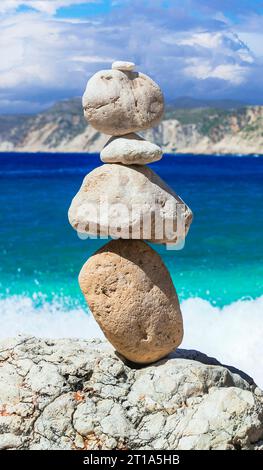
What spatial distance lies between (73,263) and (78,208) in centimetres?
1167

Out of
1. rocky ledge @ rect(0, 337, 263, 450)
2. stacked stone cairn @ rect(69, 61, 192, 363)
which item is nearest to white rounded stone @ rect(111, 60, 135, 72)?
stacked stone cairn @ rect(69, 61, 192, 363)

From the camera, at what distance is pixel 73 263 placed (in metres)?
19.4

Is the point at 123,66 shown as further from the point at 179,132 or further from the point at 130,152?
the point at 179,132

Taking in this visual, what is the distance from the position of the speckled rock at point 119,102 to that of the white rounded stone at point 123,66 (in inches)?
1.4

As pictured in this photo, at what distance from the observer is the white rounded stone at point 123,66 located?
310 inches

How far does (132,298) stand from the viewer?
25.2 feet

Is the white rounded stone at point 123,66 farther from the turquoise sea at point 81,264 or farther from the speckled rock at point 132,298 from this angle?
the turquoise sea at point 81,264

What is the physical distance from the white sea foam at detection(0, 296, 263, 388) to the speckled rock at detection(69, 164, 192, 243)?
185 inches

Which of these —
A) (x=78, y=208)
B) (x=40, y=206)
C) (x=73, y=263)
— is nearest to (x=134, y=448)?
(x=78, y=208)

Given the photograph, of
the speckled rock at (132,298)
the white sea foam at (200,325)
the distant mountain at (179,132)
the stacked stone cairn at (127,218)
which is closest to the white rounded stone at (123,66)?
the stacked stone cairn at (127,218)

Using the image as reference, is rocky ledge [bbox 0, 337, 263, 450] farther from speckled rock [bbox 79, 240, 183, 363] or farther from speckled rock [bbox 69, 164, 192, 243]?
speckled rock [bbox 69, 164, 192, 243]

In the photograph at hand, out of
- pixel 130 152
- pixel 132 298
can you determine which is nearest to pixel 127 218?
pixel 130 152
